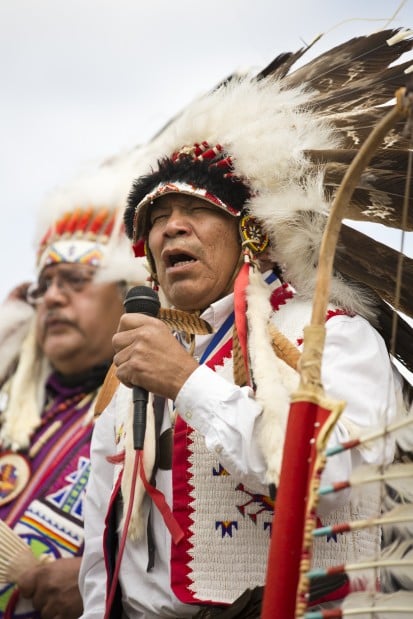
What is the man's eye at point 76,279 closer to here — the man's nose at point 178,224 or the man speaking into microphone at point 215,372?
the man speaking into microphone at point 215,372

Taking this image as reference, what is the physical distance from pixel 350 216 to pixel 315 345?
103 cm

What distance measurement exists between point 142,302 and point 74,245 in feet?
8.73

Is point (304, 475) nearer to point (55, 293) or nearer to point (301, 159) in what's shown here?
point (301, 159)

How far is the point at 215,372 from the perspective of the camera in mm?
2682

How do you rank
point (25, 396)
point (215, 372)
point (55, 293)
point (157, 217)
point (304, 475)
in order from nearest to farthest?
point (304, 475), point (215, 372), point (157, 217), point (25, 396), point (55, 293)

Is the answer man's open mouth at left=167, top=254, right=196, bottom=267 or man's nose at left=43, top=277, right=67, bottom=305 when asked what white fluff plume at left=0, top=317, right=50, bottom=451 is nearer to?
man's nose at left=43, top=277, right=67, bottom=305

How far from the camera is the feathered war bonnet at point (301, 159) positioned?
2.88 meters

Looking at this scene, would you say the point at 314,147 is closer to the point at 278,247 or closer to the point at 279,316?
the point at 278,247

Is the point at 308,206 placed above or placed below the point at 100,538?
above

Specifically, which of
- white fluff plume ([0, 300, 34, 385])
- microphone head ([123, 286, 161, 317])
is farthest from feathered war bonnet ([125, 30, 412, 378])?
white fluff plume ([0, 300, 34, 385])

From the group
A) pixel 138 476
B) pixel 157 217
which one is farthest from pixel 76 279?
pixel 138 476

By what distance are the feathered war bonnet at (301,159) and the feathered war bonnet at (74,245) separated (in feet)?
6.32

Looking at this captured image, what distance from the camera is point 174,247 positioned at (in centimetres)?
305

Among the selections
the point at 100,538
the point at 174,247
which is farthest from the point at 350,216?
the point at 100,538
